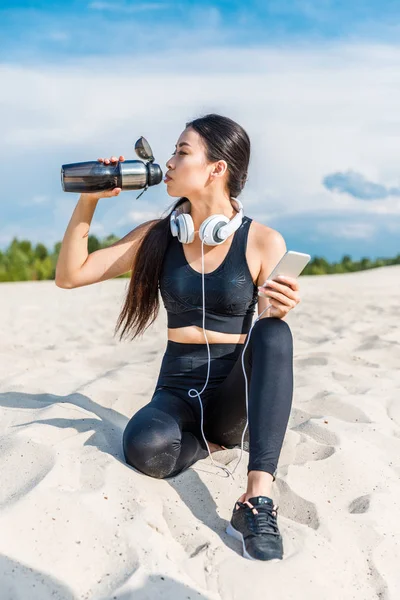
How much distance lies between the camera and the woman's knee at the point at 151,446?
8.57ft

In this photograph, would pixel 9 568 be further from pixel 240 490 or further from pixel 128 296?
pixel 128 296

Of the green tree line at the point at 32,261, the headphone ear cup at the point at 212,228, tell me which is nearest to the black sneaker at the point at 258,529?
the headphone ear cup at the point at 212,228

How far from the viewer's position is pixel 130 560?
212 centimetres

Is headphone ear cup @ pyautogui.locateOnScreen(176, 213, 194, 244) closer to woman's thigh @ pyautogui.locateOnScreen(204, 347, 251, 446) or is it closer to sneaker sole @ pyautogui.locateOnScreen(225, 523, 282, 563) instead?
woman's thigh @ pyautogui.locateOnScreen(204, 347, 251, 446)

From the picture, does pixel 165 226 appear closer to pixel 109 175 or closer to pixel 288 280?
pixel 109 175

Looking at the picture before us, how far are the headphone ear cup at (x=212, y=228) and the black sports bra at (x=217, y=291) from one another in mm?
107

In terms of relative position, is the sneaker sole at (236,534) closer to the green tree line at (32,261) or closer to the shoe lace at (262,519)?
the shoe lace at (262,519)

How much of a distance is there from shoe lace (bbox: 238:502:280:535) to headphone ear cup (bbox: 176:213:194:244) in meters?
1.10

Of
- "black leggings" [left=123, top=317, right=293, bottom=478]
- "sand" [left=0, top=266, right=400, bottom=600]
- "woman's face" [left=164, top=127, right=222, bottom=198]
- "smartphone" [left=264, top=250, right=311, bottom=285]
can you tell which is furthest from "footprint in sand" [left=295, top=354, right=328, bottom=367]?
"smartphone" [left=264, top=250, right=311, bottom=285]

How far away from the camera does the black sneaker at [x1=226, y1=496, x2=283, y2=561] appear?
2254 mm

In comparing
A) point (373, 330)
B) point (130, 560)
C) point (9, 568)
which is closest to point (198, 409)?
point (130, 560)

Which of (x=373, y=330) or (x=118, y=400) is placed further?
(x=373, y=330)

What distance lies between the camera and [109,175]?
2799 millimetres

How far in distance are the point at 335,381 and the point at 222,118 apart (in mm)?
1822
